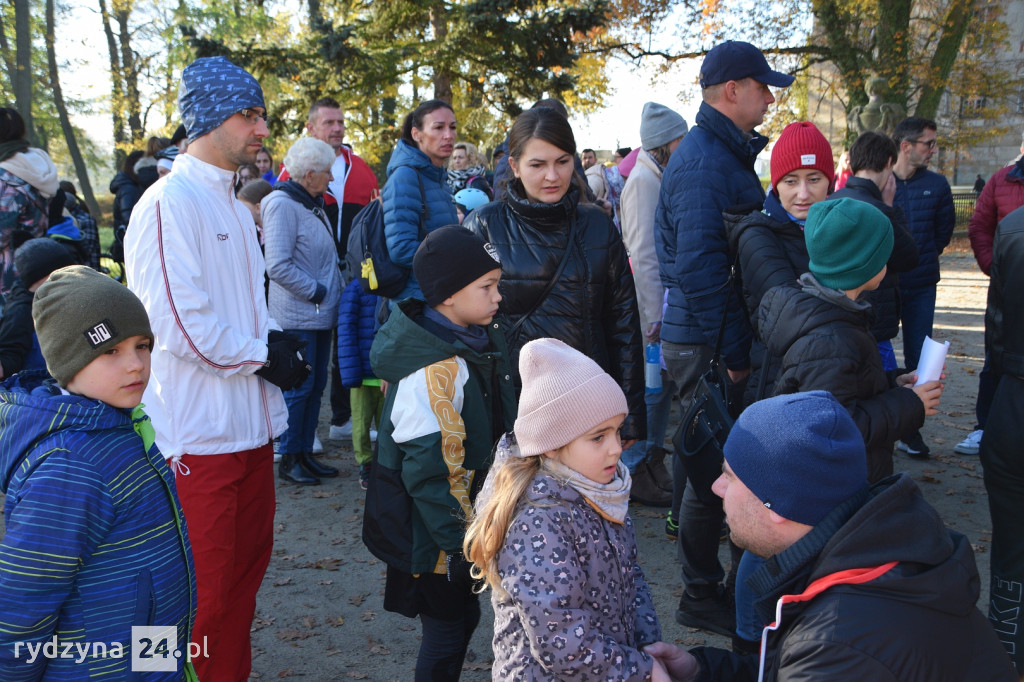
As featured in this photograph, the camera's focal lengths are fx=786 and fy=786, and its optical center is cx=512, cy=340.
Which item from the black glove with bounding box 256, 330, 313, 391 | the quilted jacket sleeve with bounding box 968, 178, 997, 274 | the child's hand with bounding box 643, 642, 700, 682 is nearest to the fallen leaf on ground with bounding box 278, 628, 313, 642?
the black glove with bounding box 256, 330, 313, 391

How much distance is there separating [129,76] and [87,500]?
32.8m

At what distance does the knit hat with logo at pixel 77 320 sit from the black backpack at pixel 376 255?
8.91 ft

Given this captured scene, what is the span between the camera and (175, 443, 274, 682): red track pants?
2.94 meters

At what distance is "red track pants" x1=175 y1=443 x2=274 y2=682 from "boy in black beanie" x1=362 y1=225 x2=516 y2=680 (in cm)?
56

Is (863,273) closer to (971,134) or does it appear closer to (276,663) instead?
(276,663)

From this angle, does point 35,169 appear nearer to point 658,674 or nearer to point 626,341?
point 626,341

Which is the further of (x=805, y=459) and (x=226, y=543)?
(x=226, y=543)

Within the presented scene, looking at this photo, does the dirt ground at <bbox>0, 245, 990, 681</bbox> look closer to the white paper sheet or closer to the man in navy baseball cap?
the white paper sheet

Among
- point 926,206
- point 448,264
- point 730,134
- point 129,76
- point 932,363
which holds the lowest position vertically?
point 932,363

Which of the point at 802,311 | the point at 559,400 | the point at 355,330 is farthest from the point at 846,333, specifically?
the point at 355,330

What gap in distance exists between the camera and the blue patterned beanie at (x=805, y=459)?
1.88m

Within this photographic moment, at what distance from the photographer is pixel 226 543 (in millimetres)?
2994

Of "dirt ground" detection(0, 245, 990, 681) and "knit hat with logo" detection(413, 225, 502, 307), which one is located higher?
"knit hat with logo" detection(413, 225, 502, 307)

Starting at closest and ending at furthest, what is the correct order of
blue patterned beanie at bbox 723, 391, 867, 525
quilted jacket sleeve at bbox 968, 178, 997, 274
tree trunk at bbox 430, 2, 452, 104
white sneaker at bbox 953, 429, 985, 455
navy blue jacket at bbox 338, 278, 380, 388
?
blue patterned beanie at bbox 723, 391, 867, 525 → navy blue jacket at bbox 338, 278, 380, 388 → white sneaker at bbox 953, 429, 985, 455 → quilted jacket sleeve at bbox 968, 178, 997, 274 → tree trunk at bbox 430, 2, 452, 104
